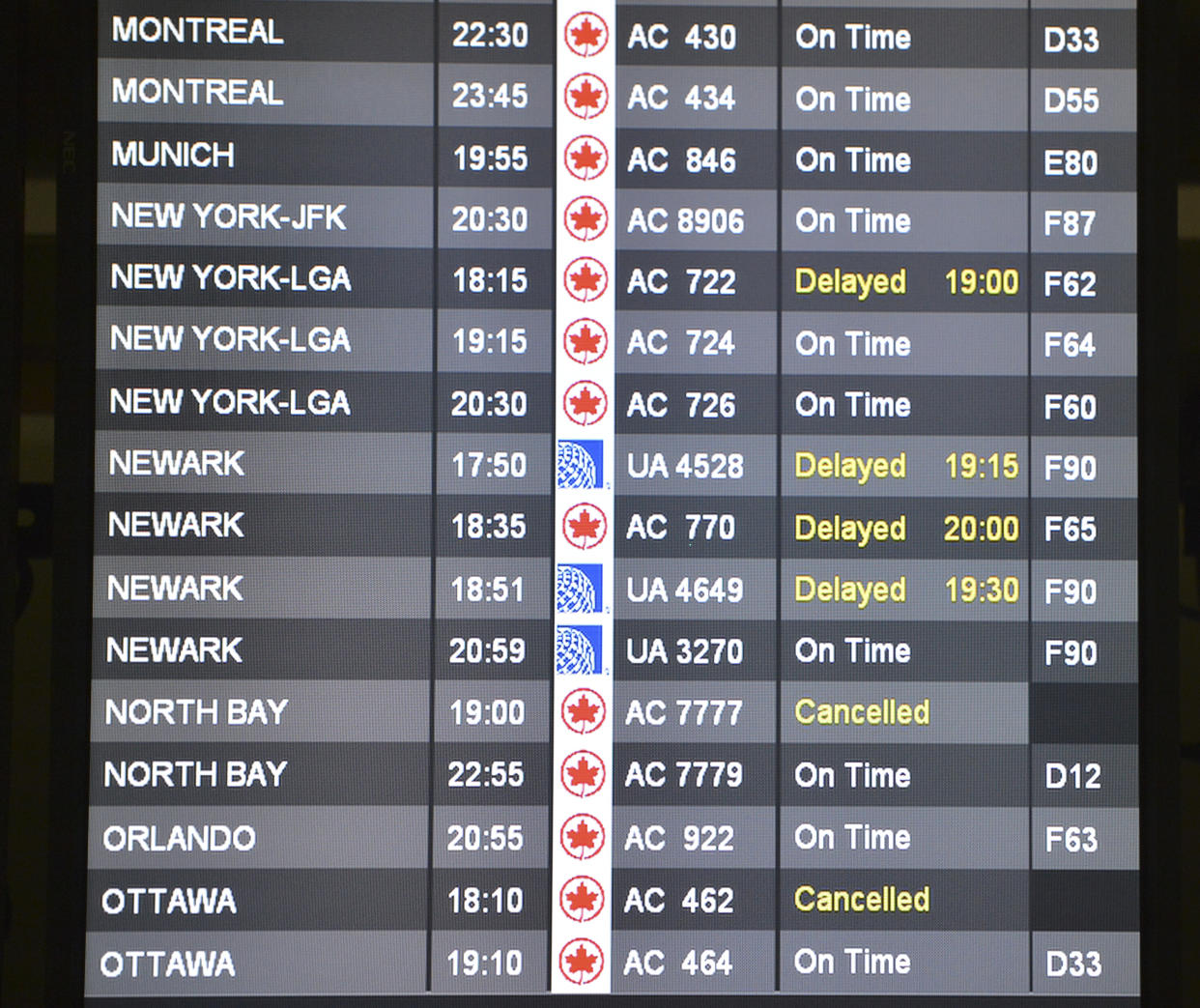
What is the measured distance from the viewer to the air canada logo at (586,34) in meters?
1.09

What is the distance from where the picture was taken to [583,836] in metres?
1.07

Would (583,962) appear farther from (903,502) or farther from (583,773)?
(903,502)

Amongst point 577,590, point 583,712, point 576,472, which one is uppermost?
point 576,472

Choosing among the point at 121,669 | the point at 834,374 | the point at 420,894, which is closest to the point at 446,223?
the point at 834,374

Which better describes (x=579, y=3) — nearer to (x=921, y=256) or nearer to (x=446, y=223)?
(x=446, y=223)

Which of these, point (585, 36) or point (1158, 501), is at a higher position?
point (585, 36)

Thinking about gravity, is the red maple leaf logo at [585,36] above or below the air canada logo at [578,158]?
above

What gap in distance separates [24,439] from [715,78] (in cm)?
69

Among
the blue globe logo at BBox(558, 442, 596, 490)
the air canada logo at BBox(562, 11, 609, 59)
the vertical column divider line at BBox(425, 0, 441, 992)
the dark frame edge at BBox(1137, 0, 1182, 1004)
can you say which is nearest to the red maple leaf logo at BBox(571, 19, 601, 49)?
the air canada logo at BBox(562, 11, 609, 59)

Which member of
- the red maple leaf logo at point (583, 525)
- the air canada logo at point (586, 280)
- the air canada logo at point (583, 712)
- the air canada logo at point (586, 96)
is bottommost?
the air canada logo at point (583, 712)

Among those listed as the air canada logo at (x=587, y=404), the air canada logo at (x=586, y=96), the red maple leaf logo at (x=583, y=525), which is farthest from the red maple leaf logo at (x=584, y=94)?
the red maple leaf logo at (x=583, y=525)

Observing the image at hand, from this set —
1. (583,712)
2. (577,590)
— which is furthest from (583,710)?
(577,590)

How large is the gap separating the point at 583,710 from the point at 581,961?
22 centimetres

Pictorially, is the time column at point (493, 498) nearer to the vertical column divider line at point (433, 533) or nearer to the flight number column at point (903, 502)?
the vertical column divider line at point (433, 533)
